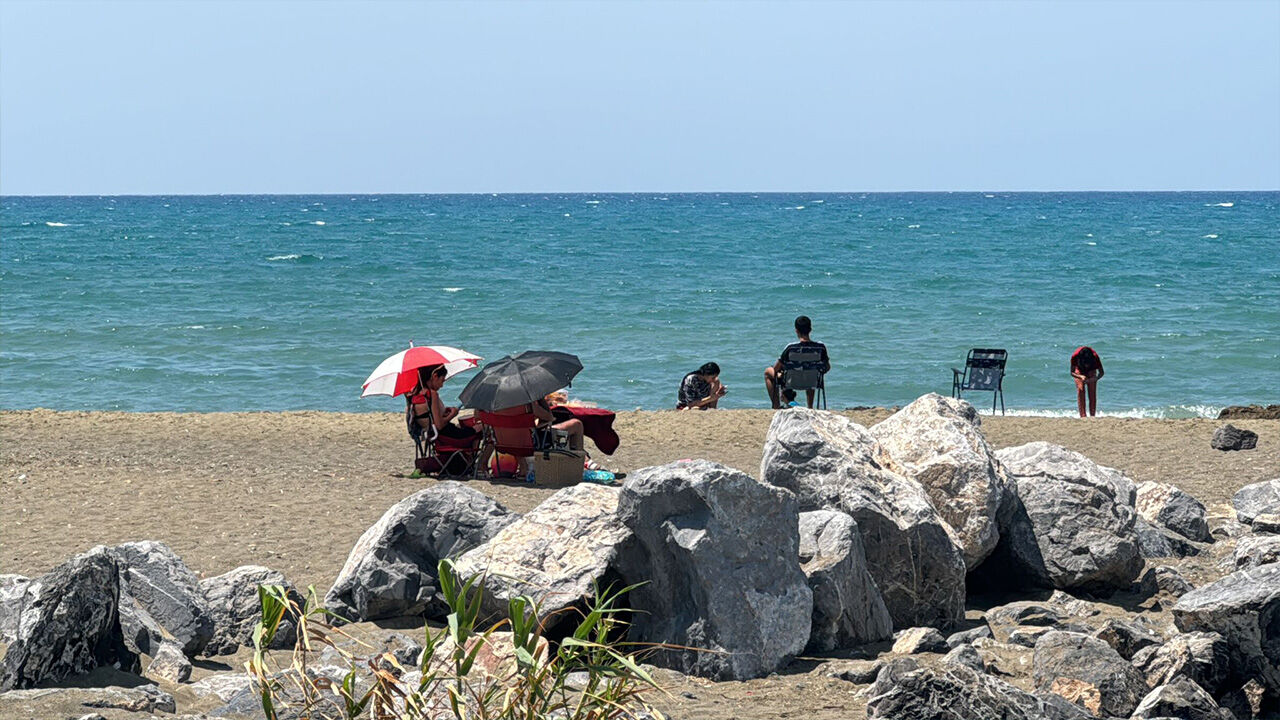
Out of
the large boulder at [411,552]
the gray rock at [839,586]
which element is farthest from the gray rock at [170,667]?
the gray rock at [839,586]

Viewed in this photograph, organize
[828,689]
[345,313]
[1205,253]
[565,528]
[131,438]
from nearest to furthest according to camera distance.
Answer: [828,689], [565,528], [131,438], [345,313], [1205,253]

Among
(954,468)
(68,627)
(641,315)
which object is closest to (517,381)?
(954,468)

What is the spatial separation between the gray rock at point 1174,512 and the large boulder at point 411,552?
15.2 feet

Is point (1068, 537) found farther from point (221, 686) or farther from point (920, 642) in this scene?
point (221, 686)

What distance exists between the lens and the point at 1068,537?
784 centimetres

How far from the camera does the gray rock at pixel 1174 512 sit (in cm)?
901

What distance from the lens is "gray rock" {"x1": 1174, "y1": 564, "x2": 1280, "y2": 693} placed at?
19.2ft

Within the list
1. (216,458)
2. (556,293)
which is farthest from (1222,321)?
(216,458)

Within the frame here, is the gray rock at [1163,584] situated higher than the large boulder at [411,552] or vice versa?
the large boulder at [411,552]

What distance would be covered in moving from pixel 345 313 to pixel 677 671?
26.1m

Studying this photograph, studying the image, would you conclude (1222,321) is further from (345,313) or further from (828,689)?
(828,689)

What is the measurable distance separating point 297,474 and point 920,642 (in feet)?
21.7

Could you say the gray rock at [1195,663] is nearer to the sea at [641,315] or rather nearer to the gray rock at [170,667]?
the gray rock at [170,667]

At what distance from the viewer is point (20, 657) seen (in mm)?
5328
